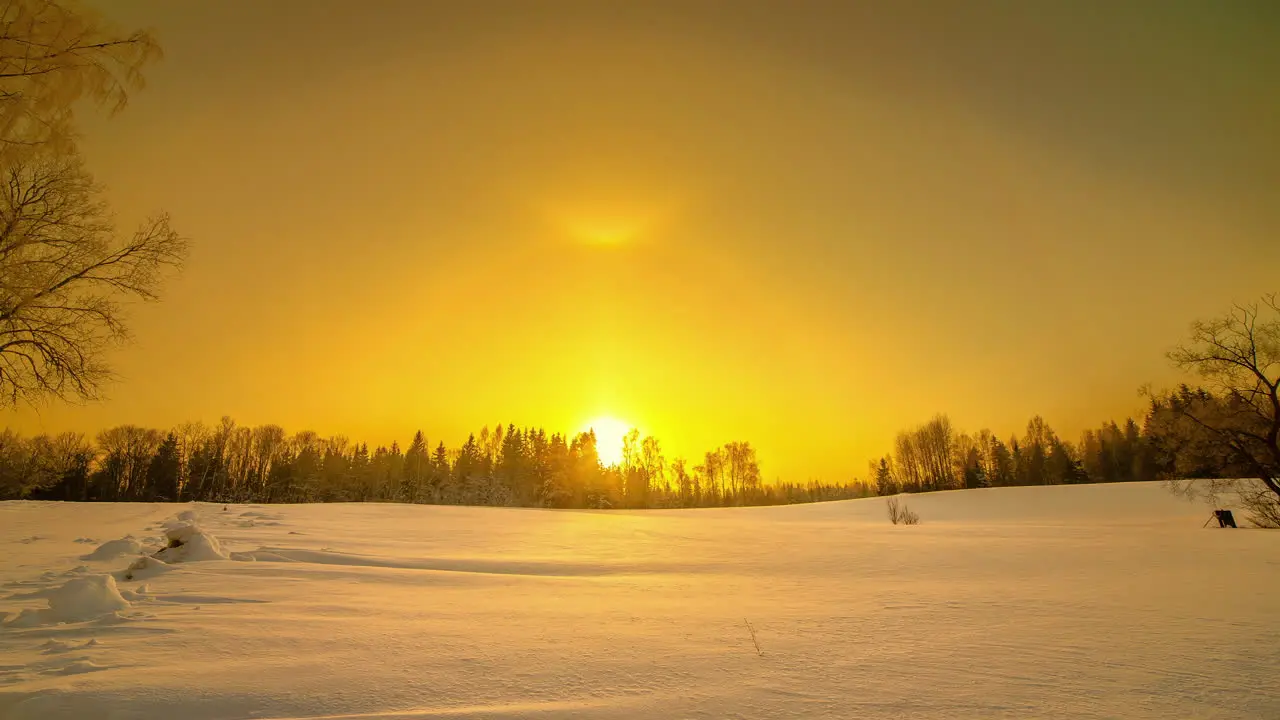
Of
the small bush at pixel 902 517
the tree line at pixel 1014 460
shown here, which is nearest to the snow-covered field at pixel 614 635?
the small bush at pixel 902 517

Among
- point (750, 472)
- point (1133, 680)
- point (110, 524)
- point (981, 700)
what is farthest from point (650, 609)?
point (750, 472)

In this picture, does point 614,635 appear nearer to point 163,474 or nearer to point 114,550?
point 114,550

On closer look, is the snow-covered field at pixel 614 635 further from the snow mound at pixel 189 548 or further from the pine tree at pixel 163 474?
the pine tree at pixel 163 474

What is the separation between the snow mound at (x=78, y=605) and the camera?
405 centimetres

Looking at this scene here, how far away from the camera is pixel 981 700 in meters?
2.79

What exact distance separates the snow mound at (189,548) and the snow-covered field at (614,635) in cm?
5

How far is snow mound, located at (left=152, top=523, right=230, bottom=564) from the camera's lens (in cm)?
689

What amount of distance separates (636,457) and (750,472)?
2194 cm

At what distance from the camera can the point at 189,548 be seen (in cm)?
706

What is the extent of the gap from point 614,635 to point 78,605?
4.60 metres

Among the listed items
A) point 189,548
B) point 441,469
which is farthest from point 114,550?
point 441,469

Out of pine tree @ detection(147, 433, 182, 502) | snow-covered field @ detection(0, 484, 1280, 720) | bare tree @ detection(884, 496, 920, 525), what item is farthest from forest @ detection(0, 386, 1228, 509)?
snow-covered field @ detection(0, 484, 1280, 720)

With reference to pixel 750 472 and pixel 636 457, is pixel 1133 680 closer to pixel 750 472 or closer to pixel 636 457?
pixel 636 457

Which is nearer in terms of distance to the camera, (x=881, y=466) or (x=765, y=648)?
(x=765, y=648)
